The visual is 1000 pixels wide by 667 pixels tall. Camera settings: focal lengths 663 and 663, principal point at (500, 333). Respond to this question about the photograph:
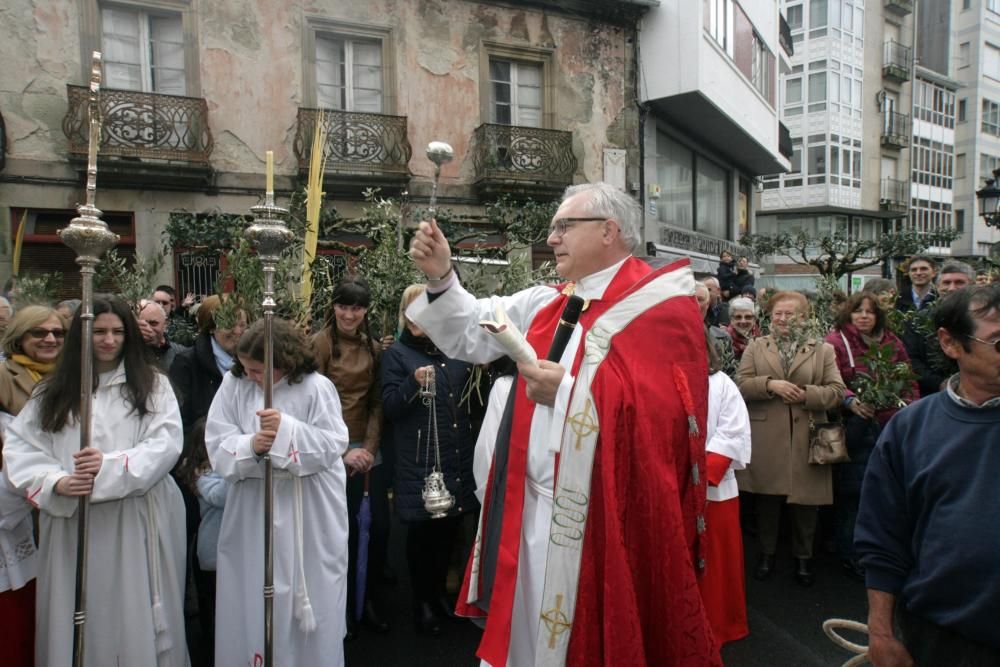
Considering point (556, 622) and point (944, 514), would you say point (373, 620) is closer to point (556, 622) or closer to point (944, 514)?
point (556, 622)

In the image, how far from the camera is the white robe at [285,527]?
2.83m

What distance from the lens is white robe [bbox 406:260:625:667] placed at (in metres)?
2.25

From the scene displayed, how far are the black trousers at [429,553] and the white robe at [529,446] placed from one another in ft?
5.07

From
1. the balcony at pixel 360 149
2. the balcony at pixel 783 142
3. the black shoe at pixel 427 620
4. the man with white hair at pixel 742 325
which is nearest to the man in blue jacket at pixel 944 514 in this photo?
the black shoe at pixel 427 620

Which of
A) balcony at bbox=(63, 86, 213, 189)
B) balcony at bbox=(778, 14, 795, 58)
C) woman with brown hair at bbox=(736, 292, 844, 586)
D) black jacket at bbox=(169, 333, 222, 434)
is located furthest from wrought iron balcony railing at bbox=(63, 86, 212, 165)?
balcony at bbox=(778, 14, 795, 58)

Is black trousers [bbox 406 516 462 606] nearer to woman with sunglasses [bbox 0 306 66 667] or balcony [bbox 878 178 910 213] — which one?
woman with sunglasses [bbox 0 306 66 667]

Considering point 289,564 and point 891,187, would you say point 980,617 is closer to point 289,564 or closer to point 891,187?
point 289,564

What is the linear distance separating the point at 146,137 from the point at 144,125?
0.19 metres

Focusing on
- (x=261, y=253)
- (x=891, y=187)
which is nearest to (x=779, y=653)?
(x=261, y=253)

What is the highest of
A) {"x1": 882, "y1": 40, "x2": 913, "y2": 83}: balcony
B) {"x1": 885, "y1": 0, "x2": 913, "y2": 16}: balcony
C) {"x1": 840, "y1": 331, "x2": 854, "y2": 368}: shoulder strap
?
{"x1": 885, "y1": 0, "x2": 913, "y2": 16}: balcony

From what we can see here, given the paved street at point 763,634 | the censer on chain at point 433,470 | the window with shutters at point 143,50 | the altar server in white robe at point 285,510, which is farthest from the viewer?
the window with shutters at point 143,50

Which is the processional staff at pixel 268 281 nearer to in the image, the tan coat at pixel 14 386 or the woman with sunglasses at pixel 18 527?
the woman with sunglasses at pixel 18 527

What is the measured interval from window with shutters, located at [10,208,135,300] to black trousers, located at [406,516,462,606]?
9.16 meters

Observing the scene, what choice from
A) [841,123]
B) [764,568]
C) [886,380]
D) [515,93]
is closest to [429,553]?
[764,568]
